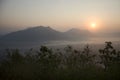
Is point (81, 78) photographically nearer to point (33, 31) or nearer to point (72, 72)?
point (72, 72)

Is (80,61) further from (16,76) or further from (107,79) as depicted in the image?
(16,76)

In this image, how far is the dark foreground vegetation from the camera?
4680 mm

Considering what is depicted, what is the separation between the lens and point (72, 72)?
15.9 feet

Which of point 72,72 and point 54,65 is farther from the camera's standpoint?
point 54,65

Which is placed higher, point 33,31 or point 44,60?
point 33,31

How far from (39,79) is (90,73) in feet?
3.83

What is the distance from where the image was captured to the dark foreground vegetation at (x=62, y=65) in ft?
15.4

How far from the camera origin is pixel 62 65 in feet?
18.3

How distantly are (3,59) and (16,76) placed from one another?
58.5 inches

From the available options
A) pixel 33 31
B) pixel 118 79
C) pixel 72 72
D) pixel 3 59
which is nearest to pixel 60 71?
pixel 72 72

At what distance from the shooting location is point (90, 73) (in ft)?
15.8

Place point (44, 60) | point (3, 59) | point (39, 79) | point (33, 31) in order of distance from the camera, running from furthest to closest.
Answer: point (33, 31)
point (3, 59)
point (44, 60)
point (39, 79)

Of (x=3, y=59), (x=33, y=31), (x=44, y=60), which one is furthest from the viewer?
(x=33, y=31)

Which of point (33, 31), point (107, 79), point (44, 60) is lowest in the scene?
point (107, 79)
